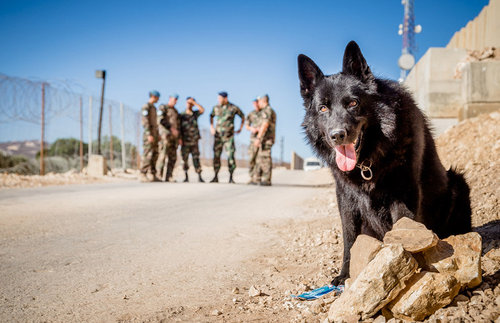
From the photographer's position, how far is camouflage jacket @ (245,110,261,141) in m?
10.7

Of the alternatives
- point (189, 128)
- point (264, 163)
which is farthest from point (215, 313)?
point (189, 128)

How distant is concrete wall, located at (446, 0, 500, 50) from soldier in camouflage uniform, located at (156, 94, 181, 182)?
29.1 ft

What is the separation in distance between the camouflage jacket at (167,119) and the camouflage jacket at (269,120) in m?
2.97

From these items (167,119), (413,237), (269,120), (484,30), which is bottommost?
(413,237)

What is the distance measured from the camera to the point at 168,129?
11.2m

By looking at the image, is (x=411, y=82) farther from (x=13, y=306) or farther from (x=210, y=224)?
(x=13, y=306)

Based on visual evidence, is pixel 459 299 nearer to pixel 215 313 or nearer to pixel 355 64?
pixel 215 313

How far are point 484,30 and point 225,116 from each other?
7449mm

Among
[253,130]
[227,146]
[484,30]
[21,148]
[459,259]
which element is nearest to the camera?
[459,259]

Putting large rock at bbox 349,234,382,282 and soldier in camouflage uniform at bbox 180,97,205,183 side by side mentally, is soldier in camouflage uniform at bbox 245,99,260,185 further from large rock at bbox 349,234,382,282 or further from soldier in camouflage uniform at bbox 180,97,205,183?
large rock at bbox 349,234,382,282

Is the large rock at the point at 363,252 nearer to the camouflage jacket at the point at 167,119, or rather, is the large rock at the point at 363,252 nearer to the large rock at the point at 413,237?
the large rock at the point at 413,237

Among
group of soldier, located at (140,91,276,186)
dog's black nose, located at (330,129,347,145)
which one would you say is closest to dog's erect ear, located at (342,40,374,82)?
dog's black nose, located at (330,129,347,145)

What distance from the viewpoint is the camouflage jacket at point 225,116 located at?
36.6 ft

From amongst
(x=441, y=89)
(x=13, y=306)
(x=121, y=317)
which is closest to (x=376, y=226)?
(x=121, y=317)
